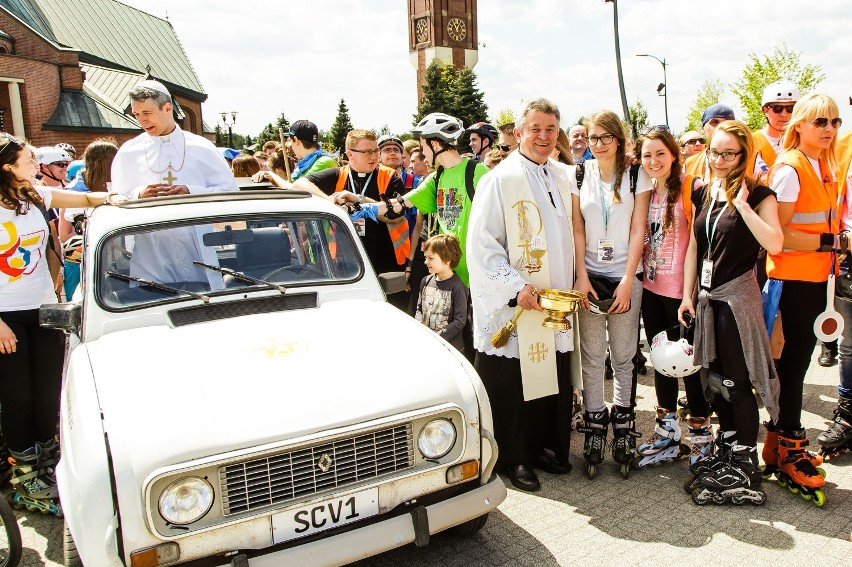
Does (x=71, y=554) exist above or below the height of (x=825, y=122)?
below

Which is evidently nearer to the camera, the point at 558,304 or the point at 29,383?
the point at 558,304

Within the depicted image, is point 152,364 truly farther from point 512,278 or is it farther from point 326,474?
point 512,278

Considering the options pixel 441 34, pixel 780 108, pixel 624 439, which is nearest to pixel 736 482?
pixel 624 439

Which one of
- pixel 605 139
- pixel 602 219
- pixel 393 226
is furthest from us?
pixel 393 226

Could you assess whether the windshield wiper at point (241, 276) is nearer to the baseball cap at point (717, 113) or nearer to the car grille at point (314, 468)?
the car grille at point (314, 468)

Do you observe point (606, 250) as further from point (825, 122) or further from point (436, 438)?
point (436, 438)

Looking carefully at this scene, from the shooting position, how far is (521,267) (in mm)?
4312

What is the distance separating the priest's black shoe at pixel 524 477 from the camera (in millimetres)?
4305

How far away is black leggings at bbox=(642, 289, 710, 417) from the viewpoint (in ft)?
14.6

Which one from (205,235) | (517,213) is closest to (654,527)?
(517,213)

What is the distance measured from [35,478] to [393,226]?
3321mm

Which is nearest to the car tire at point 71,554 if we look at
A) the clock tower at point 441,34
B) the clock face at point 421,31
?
the clock tower at point 441,34

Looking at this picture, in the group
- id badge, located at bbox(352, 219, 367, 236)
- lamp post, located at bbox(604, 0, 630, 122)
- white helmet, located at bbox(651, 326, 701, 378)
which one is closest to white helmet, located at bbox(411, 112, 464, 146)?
id badge, located at bbox(352, 219, 367, 236)

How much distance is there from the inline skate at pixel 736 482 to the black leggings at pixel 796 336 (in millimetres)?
441
